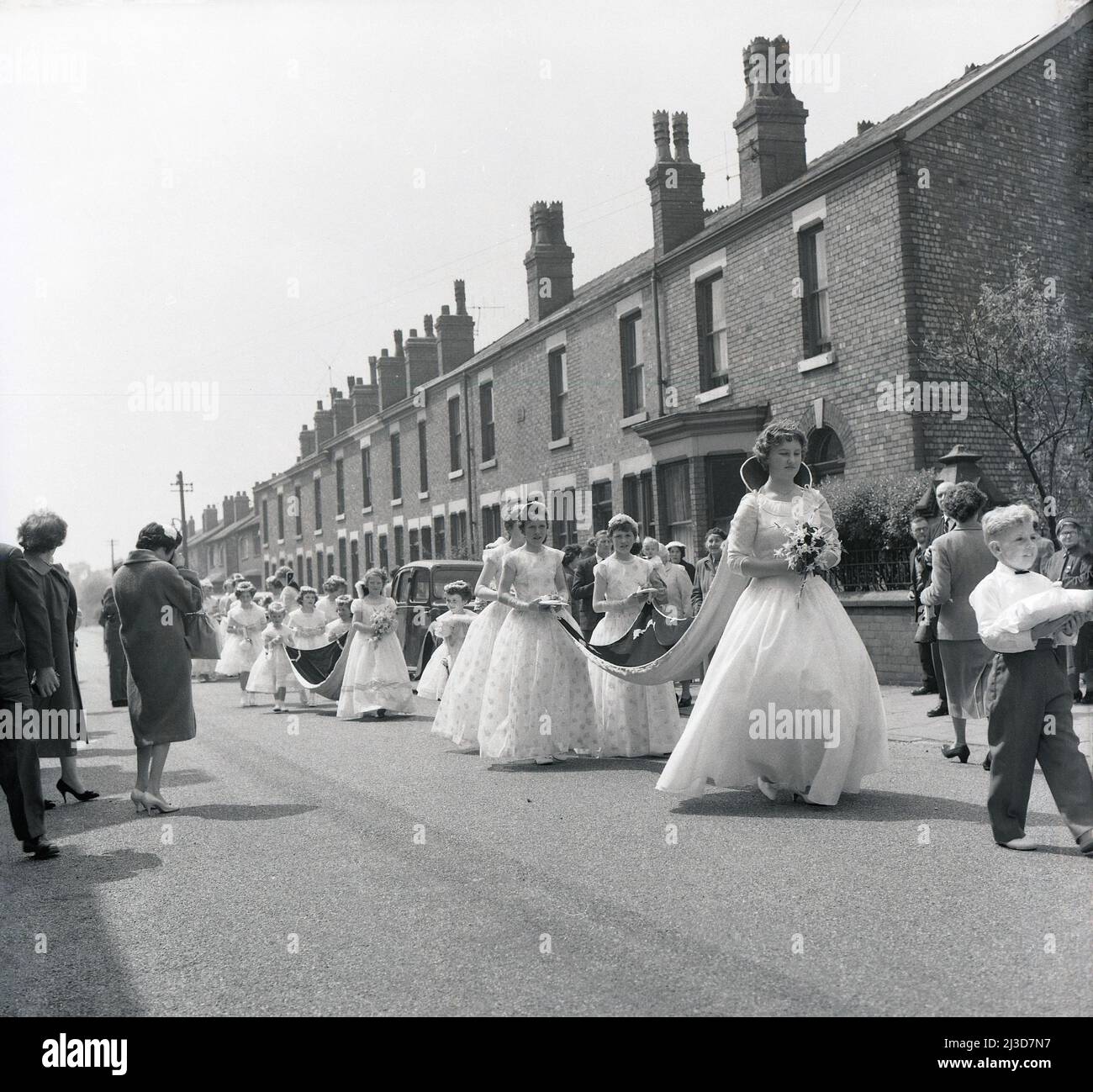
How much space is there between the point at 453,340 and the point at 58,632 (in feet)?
97.9

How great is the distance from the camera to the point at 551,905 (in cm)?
511

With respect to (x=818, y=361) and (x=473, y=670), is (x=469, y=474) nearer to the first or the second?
(x=818, y=361)

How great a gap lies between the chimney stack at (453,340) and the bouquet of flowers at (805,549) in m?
30.6

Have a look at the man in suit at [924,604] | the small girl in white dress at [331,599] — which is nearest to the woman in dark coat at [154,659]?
the man in suit at [924,604]

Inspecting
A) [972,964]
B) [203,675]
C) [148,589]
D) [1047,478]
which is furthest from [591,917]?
[203,675]

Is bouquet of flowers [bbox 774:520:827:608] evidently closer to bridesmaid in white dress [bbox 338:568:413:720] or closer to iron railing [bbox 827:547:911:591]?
bridesmaid in white dress [bbox 338:568:413:720]

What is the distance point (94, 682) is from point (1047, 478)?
64.5ft

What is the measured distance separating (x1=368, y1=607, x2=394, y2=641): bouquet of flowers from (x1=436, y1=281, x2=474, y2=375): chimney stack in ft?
77.2

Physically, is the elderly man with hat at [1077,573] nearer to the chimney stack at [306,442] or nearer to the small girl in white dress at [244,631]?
the small girl in white dress at [244,631]

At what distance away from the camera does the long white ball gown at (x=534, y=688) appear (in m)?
9.53

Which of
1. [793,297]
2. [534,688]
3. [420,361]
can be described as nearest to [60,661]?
[534,688]

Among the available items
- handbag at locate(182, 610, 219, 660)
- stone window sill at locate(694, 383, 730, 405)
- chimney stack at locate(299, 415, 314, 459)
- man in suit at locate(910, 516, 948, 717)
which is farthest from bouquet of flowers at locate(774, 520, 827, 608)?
chimney stack at locate(299, 415, 314, 459)
